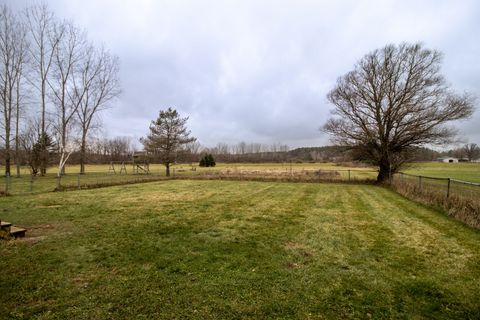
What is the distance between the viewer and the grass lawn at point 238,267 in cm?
289

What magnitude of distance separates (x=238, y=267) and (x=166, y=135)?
24.6 metres

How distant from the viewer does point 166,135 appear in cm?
2675

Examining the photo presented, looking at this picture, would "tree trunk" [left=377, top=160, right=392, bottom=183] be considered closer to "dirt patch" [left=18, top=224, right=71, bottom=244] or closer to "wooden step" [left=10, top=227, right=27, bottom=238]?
"dirt patch" [left=18, top=224, right=71, bottom=244]

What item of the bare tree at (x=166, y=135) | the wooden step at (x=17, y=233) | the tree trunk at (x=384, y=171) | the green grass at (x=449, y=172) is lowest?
the green grass at (x=449, y=172)

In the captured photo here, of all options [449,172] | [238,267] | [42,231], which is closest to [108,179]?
[42,231]

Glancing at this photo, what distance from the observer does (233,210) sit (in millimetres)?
8641

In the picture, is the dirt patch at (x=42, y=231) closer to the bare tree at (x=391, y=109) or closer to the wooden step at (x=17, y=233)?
the wooden step at (x=17, y=233)

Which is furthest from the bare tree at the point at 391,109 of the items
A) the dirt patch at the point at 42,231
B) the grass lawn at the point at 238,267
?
the dirt patch at the point at 42,231

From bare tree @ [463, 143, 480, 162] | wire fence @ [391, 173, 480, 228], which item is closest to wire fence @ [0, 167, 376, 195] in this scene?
wire fence @ [391, 173, 480, 228]

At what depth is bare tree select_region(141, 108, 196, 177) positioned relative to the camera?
26.5m

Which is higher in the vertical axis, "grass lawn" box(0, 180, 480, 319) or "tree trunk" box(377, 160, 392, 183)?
"tree trunk" box(377, 160, 392, 183)

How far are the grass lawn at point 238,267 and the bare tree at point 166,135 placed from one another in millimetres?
19216

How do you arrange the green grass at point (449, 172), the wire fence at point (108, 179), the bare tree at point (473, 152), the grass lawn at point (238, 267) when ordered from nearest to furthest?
1. the grass lawn at point (238, 267)
2. the wire fence at point (108, 179)
3. the green grass at point (449, 172)
4. the bare tree at point (473, 152)

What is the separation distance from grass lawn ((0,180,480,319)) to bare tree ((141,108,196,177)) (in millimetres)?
19216
